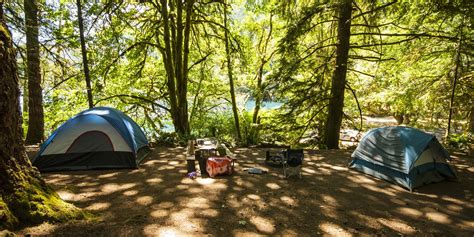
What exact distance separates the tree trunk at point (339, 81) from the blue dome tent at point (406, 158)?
10.9 feet

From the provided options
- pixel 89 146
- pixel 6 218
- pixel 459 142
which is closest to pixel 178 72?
pixel 89 146

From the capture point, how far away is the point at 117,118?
7719 millimetres

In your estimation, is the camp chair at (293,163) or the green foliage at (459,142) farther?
the green foliage at (459,142)

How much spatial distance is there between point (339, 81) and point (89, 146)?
8.70 metres

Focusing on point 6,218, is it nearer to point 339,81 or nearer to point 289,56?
point 289,56

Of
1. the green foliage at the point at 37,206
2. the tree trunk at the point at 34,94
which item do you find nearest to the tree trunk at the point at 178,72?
the tree trunk at the point at 34,94

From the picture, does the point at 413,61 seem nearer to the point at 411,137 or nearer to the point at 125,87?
the point at 411,137

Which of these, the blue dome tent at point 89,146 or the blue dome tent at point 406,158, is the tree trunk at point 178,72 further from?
the blue dome tent at point 406,158

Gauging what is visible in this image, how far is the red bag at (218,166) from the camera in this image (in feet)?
22.4

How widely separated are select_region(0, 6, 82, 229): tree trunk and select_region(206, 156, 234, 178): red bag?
3.47 metres

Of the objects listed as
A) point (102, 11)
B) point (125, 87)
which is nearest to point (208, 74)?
point (125, 87)

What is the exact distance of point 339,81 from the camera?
10562 millimetres

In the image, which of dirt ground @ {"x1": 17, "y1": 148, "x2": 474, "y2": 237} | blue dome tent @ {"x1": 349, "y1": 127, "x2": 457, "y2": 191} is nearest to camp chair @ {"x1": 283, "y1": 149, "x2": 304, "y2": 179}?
dirt ground @ {"x1": 17, "y1": 148, "x2": 474, "y2": 237}

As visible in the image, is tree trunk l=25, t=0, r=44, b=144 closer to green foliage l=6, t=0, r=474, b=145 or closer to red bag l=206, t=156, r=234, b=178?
green foliage l=6, t=0, r=474, b=145
